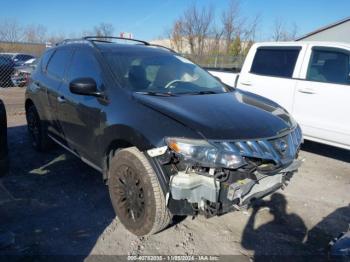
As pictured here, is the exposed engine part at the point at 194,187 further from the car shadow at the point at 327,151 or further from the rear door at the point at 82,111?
the car shadow at the point at 327,151

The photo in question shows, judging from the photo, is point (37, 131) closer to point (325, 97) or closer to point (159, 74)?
point (159, 74)

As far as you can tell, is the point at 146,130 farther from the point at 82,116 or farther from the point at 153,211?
the point at 82,116

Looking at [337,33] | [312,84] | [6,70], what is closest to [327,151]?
[312,84]

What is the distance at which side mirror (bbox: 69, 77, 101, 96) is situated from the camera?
343cm

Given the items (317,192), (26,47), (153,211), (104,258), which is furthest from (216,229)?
(26,47)

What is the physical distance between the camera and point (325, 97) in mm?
5309

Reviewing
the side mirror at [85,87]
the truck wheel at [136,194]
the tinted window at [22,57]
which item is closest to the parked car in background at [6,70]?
the tinted window at [22,57]

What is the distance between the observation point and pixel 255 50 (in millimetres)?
6586

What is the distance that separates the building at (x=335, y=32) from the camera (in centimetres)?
2309

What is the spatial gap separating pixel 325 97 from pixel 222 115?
3.01m

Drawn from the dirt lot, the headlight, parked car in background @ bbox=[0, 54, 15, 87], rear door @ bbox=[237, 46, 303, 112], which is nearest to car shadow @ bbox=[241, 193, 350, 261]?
the dirt lot

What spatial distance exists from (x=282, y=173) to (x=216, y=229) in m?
0.89

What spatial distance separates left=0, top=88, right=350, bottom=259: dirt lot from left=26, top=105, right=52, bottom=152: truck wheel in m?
0.50

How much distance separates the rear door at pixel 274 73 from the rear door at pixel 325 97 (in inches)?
7.2
